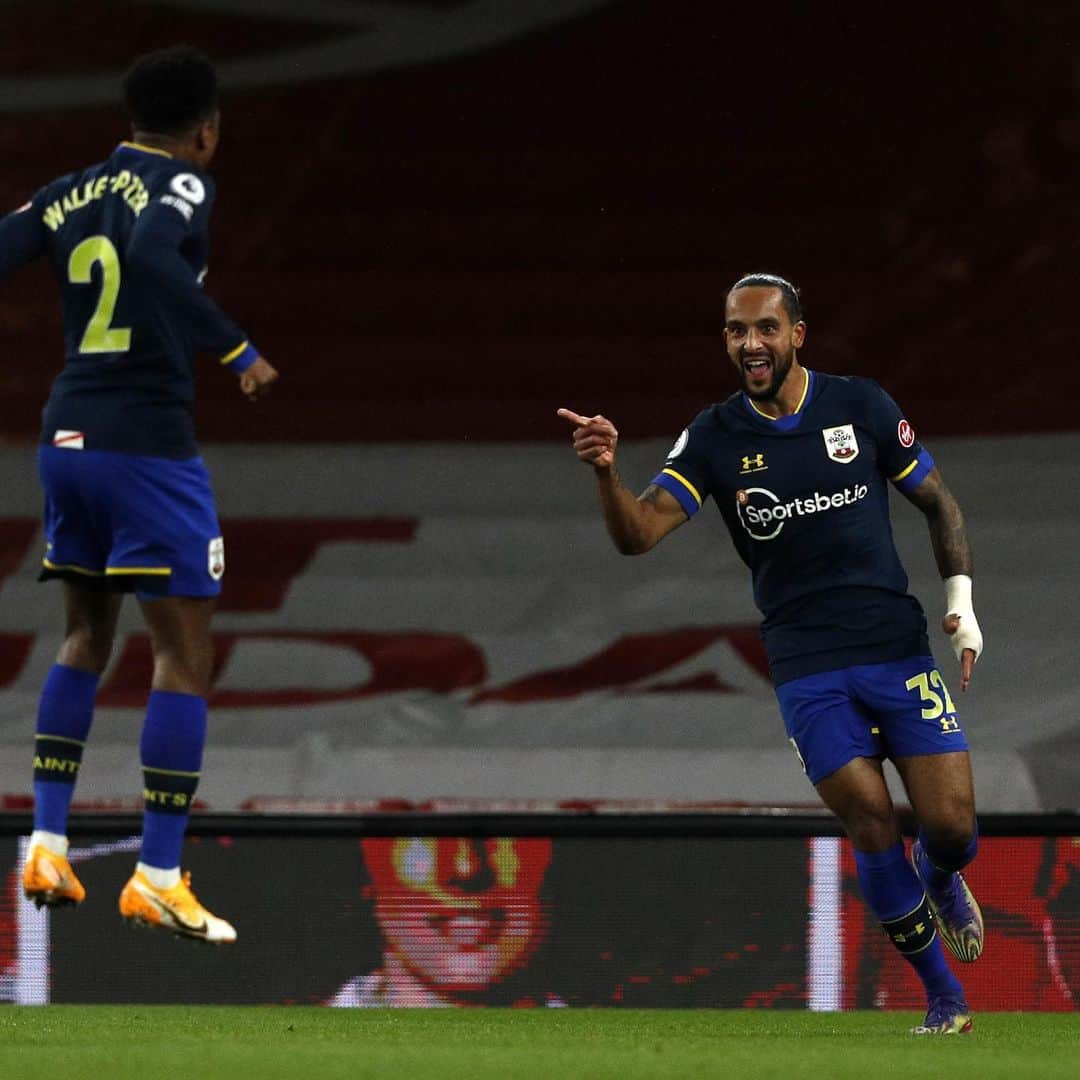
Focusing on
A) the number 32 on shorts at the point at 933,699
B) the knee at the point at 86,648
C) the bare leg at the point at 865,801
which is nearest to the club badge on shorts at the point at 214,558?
the knee at the point at 86,648

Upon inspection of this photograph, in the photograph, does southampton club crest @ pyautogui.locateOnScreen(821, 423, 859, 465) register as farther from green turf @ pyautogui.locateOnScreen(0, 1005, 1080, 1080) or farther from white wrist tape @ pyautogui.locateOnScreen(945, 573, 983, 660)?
green turf @ pyautogui.locateOnScreen(0, 1005, 1080, 1080)

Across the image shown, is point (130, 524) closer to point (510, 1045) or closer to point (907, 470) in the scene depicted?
point (510, 1045)

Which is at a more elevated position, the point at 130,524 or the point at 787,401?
the point at 787,401

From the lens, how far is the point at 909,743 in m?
4.74

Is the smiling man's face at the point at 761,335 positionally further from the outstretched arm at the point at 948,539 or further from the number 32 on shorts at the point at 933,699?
the number 32 on shorts at the point at 933,699

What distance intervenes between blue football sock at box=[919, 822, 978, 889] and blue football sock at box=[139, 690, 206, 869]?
1.51 metres

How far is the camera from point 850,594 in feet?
15.8

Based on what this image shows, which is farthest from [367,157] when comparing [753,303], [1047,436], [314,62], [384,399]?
[753,303]

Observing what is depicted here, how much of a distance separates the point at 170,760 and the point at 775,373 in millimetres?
1488

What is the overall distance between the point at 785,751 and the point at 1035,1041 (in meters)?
2.59

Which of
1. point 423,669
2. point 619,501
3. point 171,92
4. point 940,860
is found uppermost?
point 423,669

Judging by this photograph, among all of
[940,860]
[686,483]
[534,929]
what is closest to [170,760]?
[686,483]

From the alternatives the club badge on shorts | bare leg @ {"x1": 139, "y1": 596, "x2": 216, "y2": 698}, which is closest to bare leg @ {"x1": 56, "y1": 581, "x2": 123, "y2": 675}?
bare leg @ {"x1": 139, "y1": 596, "x2": 216, "y2": 698}

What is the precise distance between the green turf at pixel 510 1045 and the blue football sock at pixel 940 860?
33 centimetres
